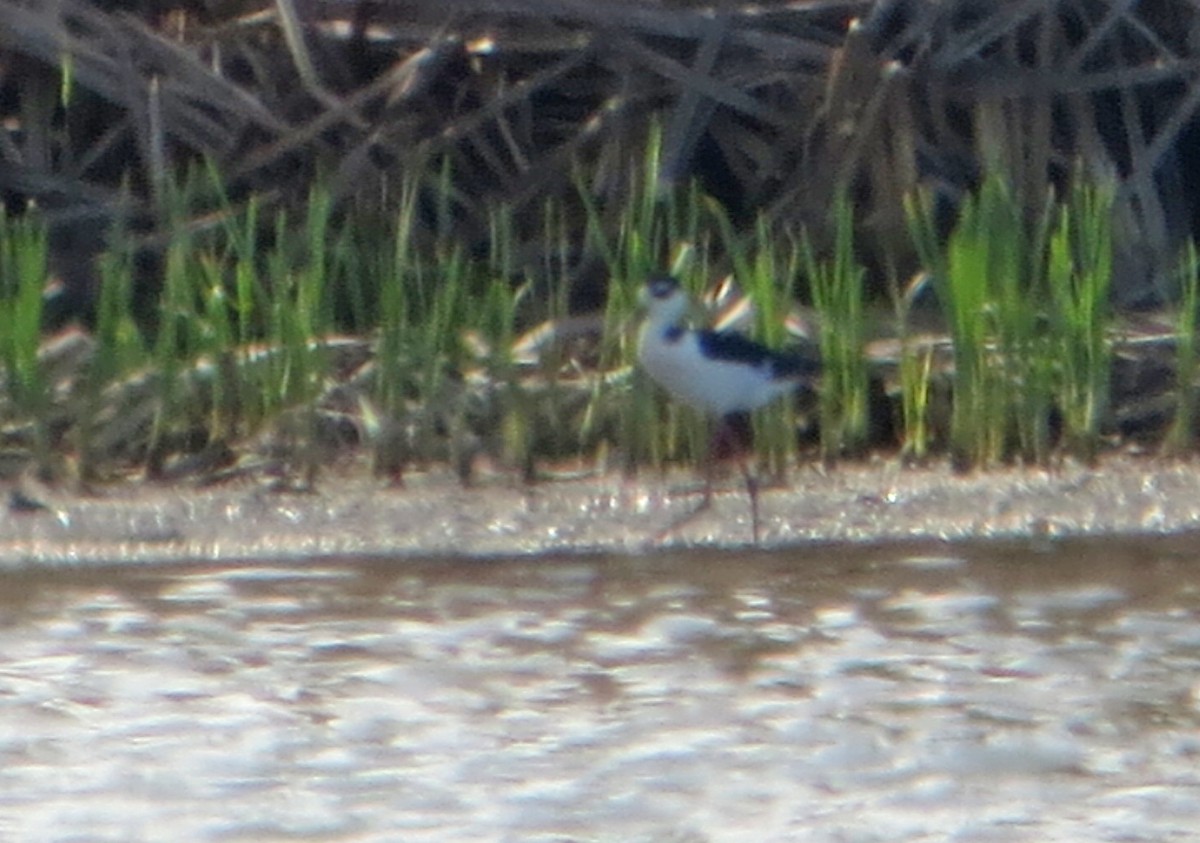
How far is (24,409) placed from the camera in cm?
730

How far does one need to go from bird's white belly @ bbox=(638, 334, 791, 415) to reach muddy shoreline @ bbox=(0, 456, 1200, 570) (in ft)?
0.88

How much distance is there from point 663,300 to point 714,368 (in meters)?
0.25

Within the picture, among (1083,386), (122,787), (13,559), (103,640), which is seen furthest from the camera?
(1083,386)

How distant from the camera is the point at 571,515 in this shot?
7156 mm

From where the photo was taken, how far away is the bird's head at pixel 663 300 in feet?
23.7

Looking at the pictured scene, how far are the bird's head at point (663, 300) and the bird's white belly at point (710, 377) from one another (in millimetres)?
77

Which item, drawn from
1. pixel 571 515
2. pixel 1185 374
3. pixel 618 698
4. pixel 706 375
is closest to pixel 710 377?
pixel 706 375

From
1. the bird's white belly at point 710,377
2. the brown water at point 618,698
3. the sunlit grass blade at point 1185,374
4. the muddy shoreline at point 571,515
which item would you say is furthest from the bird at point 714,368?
the sunlit grass blade at point 1185,374

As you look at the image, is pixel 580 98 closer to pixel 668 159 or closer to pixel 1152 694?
pixel 668 159

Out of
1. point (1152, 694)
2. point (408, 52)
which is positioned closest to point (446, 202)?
point (408, 52)

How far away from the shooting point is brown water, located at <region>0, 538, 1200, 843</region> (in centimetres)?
483

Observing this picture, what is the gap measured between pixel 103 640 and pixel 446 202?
263 centimetres

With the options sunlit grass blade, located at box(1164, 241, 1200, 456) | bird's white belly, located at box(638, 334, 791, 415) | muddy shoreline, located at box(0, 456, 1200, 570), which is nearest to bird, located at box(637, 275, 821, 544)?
bird's white belly, located at box(638, 334, 791, 415)

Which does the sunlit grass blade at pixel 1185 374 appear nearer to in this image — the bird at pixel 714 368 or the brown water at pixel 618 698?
the brown water at pixel 618 698
